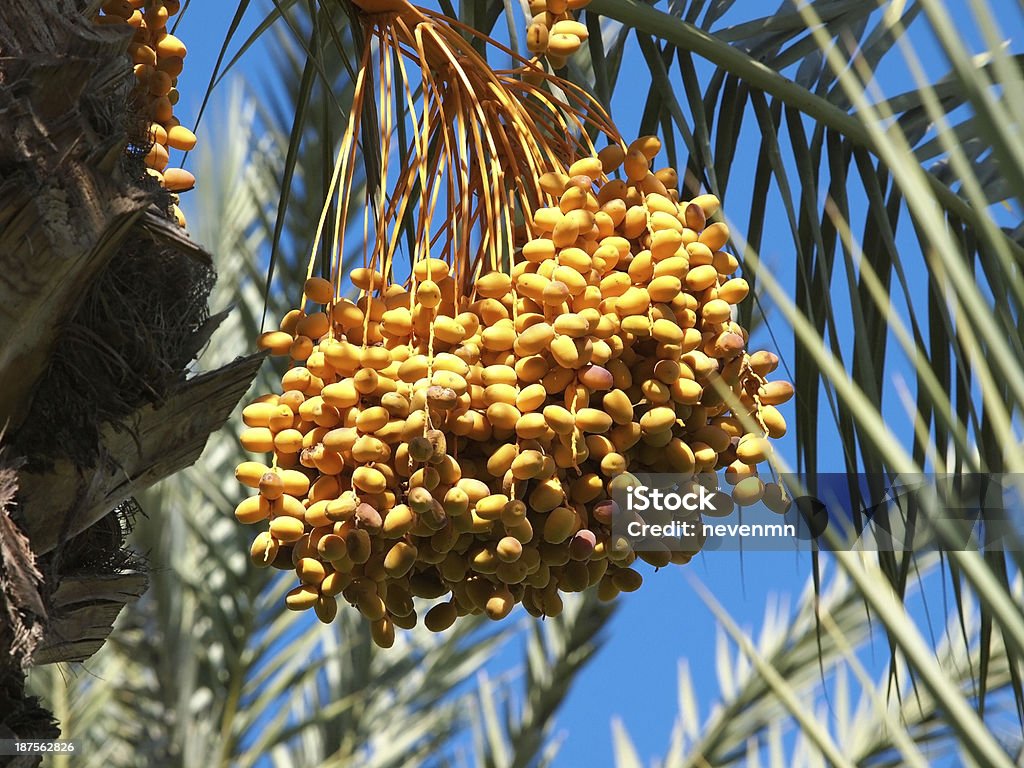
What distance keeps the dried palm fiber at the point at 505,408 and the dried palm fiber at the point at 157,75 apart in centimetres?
24

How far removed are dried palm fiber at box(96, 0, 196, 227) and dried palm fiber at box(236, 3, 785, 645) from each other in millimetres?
237

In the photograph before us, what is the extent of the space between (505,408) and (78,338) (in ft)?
1.29

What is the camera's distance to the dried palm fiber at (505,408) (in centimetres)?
121

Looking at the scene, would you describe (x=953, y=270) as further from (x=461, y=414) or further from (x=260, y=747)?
(x=260, y=747)

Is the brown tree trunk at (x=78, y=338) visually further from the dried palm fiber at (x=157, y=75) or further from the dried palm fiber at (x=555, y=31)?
the dried palm fiber at (x=555, y=31)

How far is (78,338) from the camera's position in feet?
4.29

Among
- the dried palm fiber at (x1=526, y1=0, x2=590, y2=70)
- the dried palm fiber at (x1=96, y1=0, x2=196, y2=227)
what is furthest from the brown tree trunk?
the dried palm fiber at (x1=526, y1=0, x2=590, y2=70)

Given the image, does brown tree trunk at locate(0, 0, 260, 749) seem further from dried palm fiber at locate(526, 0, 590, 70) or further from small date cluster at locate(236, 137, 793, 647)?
dried palm fiber at locate(526, 0, 590, 70)

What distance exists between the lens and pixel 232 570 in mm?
3959

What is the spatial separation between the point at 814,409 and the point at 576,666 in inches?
101

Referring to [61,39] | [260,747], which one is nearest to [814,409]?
[61,39]

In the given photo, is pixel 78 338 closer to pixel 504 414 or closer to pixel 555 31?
pixel 504 414

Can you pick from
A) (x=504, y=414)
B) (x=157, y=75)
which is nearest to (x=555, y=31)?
(x=157, y=75)

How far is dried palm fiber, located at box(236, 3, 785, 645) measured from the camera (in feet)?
3.96
